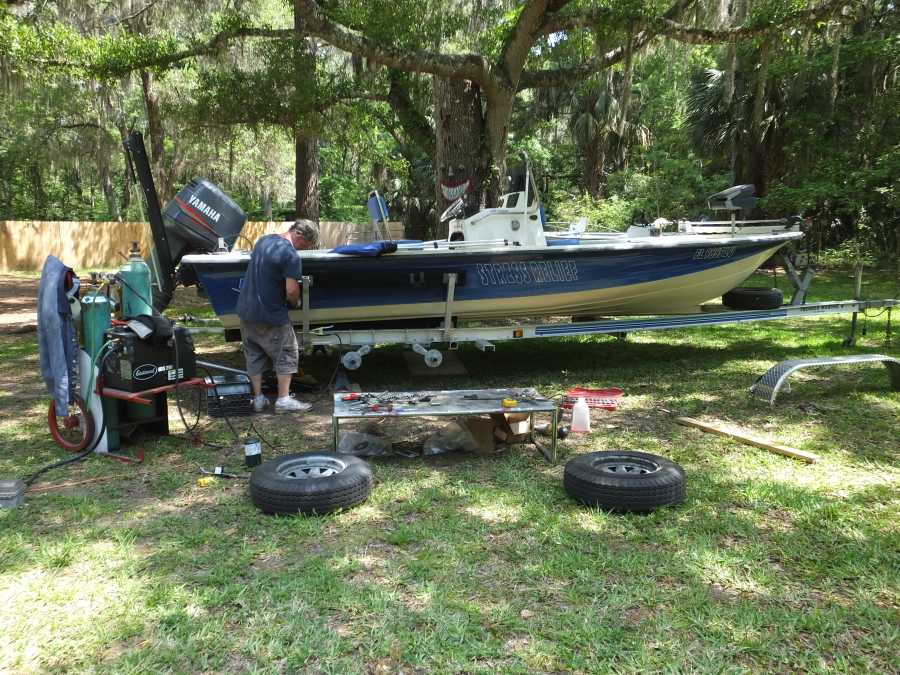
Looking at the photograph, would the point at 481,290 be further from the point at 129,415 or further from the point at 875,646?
the point at 875,646

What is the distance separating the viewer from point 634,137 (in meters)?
25.8

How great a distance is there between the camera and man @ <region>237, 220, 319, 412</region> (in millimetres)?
5242

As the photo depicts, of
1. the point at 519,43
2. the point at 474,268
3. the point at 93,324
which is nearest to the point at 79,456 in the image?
the point at 93,324

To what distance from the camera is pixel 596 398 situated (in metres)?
5.72

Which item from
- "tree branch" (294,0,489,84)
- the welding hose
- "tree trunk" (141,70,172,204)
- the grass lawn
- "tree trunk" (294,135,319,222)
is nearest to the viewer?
the grass lawn

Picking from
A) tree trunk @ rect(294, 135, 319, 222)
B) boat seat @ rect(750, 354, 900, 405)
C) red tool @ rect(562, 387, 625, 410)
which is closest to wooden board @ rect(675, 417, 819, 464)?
red tool @ rect(562, 387, 625, 410)

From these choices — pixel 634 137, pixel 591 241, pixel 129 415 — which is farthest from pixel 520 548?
pixel 634 137

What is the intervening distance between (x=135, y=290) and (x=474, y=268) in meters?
2.95

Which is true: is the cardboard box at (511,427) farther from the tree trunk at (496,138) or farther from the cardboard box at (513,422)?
the tree trunk at (496,138)

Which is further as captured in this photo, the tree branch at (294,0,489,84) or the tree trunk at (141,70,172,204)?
the tree trunk at (141,70,172,204)

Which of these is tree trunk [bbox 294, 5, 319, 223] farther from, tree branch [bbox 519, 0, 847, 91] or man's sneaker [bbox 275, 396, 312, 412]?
man's sneaker [bbox 275, 396, 312, 412]

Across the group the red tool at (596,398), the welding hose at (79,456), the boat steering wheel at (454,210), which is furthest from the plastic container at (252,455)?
the boat steering wheel at (454,210)

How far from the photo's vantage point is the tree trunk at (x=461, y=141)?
9.16 m

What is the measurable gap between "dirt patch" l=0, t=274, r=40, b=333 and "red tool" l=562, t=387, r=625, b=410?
816cm
